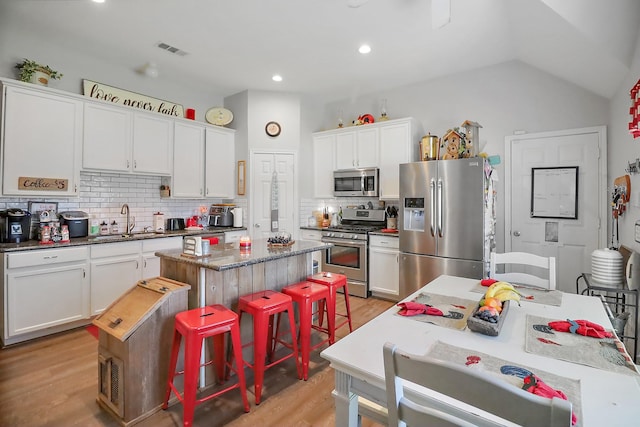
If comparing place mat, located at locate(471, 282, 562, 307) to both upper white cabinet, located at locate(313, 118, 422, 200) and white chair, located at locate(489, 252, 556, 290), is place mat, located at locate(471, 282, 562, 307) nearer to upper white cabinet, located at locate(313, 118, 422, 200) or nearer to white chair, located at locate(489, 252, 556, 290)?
white chair, located at locate(489, 252, 556, 290)

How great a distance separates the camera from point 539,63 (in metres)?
3.50

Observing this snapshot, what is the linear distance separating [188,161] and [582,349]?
4435 millimetres

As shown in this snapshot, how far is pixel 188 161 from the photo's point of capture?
→ 4.45 m

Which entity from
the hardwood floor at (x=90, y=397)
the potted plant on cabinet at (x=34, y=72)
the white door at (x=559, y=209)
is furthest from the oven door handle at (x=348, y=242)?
the potted plant on cabinet at (x=34, y=72)

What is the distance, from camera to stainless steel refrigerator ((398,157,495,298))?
3.44 meters

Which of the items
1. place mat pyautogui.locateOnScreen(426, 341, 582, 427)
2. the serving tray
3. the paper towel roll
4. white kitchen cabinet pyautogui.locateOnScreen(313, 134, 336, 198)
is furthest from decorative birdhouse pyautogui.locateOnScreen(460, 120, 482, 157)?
the paper towel roll

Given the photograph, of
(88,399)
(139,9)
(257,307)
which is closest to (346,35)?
(139,9)

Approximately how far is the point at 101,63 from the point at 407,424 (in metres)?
4.74

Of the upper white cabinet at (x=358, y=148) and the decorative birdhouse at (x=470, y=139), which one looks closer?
the decorative birdhouse at (x=470, y=139)

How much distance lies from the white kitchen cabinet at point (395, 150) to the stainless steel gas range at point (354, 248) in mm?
426

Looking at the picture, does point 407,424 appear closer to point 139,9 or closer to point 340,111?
point 139,9

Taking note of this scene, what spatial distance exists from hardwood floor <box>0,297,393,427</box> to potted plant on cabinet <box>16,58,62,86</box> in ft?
8.19

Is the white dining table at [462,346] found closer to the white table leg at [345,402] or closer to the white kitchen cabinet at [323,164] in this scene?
the white table leg at [345,402]

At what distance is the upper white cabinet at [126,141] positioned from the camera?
3.53m
